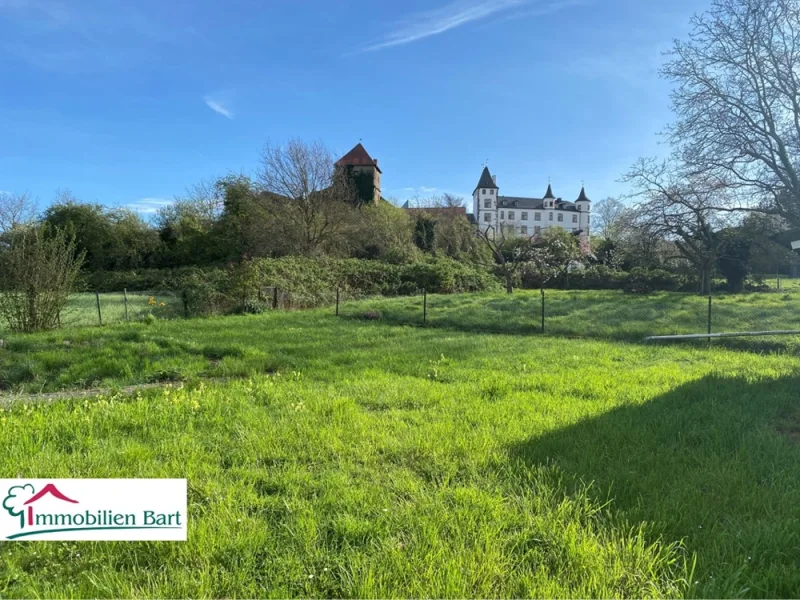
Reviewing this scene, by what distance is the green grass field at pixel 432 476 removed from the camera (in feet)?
7.26

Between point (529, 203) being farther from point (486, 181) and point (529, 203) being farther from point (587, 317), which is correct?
point (587, 317)

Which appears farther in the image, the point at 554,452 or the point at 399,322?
the point at 399,322

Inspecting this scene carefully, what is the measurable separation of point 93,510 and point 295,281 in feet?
60.5

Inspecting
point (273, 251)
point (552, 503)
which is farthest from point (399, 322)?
point (273, 251)

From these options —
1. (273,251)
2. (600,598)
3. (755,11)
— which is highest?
(755,11)

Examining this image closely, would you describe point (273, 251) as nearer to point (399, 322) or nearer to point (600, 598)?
point (399, 322)

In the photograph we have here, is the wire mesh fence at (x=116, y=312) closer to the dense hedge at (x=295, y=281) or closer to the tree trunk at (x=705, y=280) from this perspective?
the dense hedge at (x=295, y=281)

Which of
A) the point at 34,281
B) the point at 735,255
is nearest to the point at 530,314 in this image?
the point at 34,281

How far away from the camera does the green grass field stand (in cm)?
221

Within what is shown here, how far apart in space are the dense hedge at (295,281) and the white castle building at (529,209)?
54.3 m

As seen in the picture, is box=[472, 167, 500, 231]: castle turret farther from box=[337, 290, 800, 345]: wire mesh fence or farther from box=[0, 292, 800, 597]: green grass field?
box=[0, 292, 800, 597]: green grass field

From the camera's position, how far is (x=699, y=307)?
15672 mm

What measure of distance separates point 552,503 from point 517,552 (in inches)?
22.6

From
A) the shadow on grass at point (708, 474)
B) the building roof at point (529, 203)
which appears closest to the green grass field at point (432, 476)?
the shadow on grass at point (708, 474)
